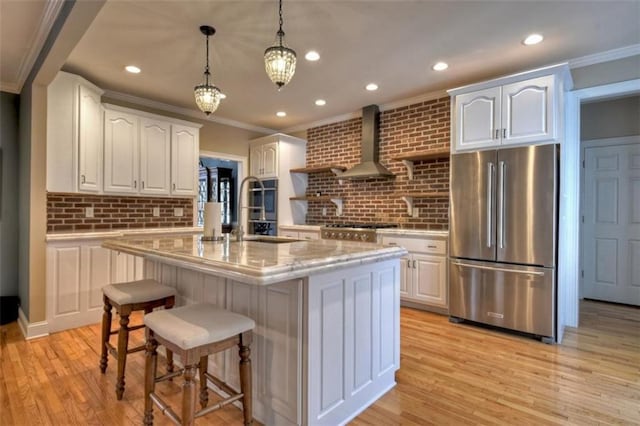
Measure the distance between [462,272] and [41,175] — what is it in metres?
4.19

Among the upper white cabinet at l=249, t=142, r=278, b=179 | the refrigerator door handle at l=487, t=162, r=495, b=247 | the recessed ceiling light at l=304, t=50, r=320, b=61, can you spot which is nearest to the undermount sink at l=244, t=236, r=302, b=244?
the recessed ceiling light at l=304, t=50, r=320, b=61

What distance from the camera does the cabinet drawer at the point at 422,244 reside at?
12.0ft

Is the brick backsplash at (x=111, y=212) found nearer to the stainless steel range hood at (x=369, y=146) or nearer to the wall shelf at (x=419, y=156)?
the stainless steel range hood at (x=369, y=146)

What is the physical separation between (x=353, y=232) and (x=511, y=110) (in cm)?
211

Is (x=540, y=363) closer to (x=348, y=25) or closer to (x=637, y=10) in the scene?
(x=637, y=10)

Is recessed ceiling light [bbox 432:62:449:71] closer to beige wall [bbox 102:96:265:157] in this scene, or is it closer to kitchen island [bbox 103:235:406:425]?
kitchen island [bbox 103:235:406:425]

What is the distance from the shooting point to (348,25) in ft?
8.55

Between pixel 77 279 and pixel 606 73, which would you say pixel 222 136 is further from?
pixel 606 73

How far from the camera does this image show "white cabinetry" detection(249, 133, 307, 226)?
17.5ft

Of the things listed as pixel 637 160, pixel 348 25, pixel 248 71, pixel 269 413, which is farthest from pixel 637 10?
pixel 269 413

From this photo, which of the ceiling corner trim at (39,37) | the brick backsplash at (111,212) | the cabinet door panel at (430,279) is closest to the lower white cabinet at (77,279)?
the brick backsplash at (111,212)

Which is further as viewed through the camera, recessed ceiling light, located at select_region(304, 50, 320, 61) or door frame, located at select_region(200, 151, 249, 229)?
door frame, located at select_region(200, 151, 249, 229)

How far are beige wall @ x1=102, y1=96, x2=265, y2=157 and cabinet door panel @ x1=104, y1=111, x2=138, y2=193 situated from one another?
72 cm

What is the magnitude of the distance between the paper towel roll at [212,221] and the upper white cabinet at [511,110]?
252 centimetres
